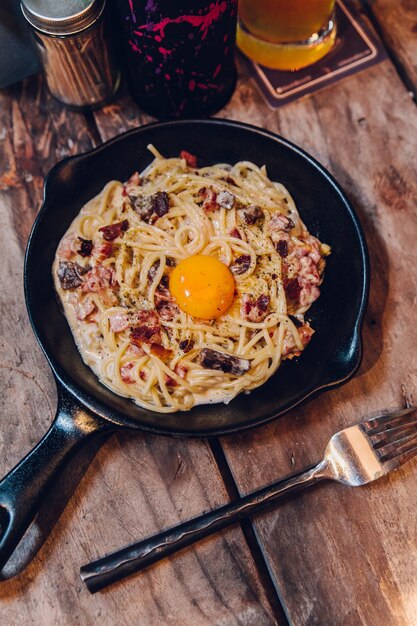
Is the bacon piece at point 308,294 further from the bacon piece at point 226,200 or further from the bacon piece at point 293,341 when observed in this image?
the bacon piece at point 226,200

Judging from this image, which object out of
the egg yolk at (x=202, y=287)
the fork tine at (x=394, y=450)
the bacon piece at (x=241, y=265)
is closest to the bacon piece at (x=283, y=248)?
the bacon piece at (x=241, y=265)

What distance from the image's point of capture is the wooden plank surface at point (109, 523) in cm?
231

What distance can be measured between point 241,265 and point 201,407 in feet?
1.87

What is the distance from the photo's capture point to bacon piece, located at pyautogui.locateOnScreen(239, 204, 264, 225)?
260 cm

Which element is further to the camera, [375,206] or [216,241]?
[375,206]

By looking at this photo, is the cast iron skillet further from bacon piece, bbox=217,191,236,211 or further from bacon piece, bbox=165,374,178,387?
bacon piece, bbox=217,191,236,211

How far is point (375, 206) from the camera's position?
9.37 ft

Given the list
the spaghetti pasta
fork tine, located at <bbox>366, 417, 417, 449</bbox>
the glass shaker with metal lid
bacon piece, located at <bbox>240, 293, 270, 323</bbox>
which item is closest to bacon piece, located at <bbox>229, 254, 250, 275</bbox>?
the spaghetti pasta

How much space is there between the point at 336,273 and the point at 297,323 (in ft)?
0.86

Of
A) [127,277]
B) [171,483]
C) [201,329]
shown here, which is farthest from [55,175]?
[171,483]

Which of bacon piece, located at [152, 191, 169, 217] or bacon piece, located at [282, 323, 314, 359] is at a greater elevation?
bacon piece, located at [152, 191, 169, 217]

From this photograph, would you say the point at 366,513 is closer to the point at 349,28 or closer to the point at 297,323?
the point at 297,323

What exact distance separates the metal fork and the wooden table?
4.0 inches

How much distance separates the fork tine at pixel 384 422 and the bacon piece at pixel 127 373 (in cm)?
88
